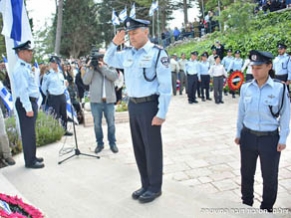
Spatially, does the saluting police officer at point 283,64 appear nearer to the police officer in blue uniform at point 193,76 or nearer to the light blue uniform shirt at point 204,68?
the light blue uniform shirt at point 204,68

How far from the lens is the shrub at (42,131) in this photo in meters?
5.14

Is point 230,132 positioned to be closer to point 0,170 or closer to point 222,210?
point 222,210

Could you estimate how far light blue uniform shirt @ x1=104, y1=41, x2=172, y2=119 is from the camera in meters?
2.98

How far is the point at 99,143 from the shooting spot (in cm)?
550

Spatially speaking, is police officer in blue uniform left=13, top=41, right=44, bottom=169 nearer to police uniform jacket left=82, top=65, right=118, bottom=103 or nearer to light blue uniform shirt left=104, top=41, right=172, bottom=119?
police uniform jacket left=82, top=65, right=118, bottom=103

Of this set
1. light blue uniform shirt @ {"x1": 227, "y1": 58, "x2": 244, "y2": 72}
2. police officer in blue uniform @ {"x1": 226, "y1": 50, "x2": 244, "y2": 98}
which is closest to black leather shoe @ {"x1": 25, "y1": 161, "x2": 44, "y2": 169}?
police officer in blue uniform @ {"x1": 226, "y1": 50, "x2": 244, "y2": 98}

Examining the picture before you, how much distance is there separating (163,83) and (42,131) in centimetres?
329

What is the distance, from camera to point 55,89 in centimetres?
663

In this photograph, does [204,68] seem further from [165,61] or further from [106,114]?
[165,61]

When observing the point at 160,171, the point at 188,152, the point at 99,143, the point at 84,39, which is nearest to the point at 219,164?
the point at 188,152

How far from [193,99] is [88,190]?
750 cm

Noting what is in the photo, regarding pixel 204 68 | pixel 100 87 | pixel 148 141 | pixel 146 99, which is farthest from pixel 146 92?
pixel 204 68

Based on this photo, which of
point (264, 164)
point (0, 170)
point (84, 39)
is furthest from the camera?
point (84, 39)

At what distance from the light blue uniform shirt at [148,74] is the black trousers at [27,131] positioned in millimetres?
1671
